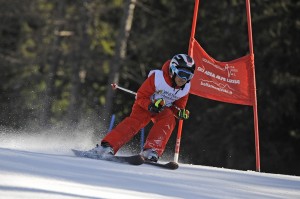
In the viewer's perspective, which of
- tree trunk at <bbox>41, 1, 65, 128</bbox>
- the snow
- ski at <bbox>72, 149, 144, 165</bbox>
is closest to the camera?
the snow

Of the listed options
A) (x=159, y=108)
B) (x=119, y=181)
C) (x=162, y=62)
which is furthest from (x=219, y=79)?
(x=162, y=62)

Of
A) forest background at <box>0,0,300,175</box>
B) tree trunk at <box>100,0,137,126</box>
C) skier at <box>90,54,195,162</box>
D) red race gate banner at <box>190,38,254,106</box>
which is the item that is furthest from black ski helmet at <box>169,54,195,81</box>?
tree trunk at <box>100,0,137,126</box>

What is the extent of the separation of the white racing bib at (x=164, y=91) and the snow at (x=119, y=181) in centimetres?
85

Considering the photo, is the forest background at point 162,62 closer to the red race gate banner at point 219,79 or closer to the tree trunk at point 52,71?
the tree trunk at point 52,71

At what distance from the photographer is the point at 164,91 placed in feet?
31.6

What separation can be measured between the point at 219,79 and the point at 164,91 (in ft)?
4.61

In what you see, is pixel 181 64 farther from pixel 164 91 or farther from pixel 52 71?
pixel 52 71

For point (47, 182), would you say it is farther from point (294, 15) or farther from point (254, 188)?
point (294, 15)

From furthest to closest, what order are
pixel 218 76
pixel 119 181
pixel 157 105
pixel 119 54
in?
pixel 119 54
pixel 218 76
pixel 157 105
pixel 119 181

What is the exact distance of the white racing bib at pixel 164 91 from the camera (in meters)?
9.62

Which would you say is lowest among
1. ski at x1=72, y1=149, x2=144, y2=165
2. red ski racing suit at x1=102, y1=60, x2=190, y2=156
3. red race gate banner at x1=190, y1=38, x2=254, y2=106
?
ski at x1=72, y1=149, x2=144, y2=165

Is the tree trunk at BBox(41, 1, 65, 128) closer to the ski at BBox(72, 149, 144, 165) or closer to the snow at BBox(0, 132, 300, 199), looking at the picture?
the snow at BBox(0, 132, 300, 199)

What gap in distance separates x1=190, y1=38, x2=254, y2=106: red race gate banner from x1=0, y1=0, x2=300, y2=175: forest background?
12291mm

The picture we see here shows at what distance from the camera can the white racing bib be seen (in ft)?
31.6
